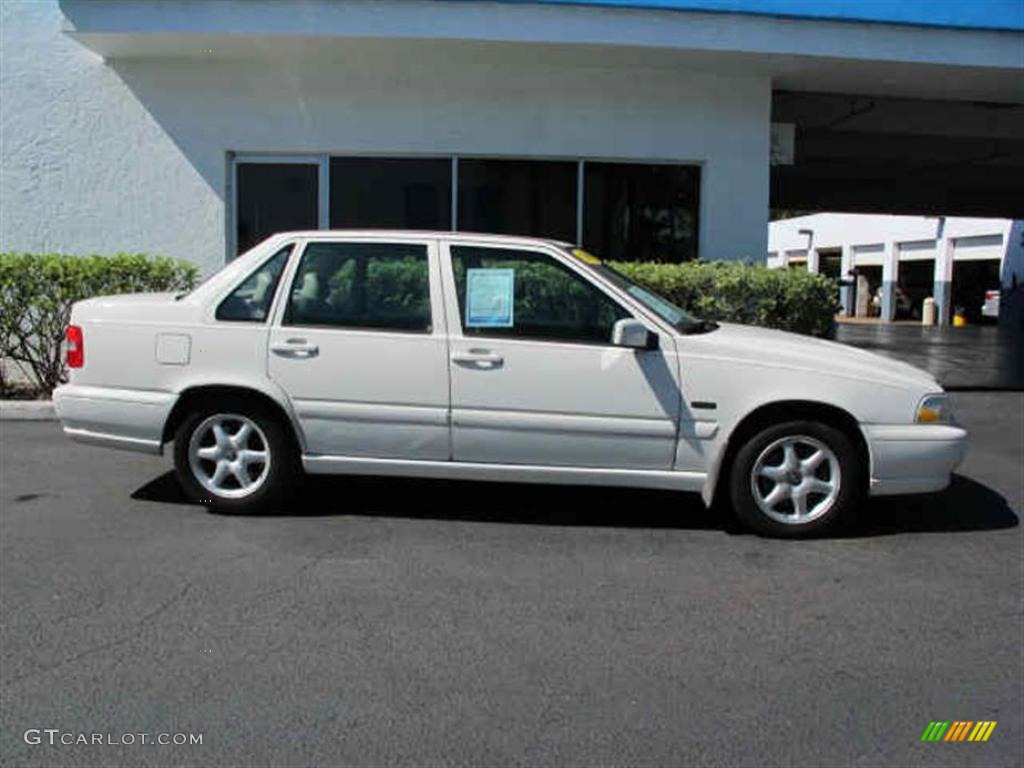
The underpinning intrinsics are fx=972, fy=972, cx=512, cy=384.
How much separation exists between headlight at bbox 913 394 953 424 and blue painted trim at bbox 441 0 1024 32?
19.1 ft

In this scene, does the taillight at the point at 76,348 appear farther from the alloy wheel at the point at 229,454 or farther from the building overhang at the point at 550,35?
the building overhang at the point at 550,35

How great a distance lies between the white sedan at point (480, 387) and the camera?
5.52 metres

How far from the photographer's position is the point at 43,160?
10898 mm

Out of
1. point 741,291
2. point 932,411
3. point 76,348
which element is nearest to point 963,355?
→ point 741,291

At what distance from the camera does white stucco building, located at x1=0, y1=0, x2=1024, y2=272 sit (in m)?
10.3

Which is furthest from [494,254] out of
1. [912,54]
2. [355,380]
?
[912,54]

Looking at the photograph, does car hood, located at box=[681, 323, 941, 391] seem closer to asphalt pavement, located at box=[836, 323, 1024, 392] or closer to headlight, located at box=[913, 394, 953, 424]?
headlight, located at box=[913, 394, 953, 424]

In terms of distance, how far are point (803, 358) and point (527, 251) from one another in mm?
1726

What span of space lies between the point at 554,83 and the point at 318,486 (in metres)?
6.24

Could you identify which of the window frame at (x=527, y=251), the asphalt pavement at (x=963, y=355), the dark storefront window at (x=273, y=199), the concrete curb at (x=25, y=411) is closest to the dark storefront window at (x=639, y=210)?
the dark storefront window at (x=273, y=199)

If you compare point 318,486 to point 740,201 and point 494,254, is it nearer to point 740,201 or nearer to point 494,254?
point 494,254

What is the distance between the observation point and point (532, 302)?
18.7 ft

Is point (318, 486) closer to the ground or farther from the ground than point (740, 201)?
closer to the ground

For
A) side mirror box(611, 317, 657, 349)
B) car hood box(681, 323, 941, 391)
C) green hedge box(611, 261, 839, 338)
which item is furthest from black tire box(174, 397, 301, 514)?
green hedge box(611, 261, 839, 338)
